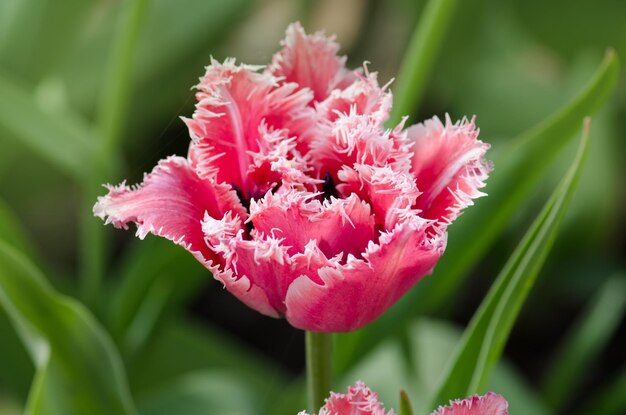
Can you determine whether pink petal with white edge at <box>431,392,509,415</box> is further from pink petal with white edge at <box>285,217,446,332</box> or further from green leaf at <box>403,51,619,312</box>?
green leaf at <box>403,51,619,312</box>

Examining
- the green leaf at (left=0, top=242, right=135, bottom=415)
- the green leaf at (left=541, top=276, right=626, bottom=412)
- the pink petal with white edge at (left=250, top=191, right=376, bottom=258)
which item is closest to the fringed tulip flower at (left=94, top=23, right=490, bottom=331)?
the pink petal with white edge at (left=250, top=191, right=376, bottom=258)

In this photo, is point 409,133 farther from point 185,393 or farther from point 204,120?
point 185,393

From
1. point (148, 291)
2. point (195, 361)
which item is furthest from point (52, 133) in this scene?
point (195, 361)

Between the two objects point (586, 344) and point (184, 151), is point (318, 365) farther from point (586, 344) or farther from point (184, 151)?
point (586, 344)

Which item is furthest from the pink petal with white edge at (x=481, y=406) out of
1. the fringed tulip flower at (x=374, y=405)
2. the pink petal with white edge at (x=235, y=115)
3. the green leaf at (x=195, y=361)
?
the green leaf at (x=195, y=361)

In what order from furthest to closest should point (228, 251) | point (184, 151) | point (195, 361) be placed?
1. point (195, 361)
2. point (184, 151)
3. point (228, 251)

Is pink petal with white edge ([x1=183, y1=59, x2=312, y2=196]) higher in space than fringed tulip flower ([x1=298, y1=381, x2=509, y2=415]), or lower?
higher
